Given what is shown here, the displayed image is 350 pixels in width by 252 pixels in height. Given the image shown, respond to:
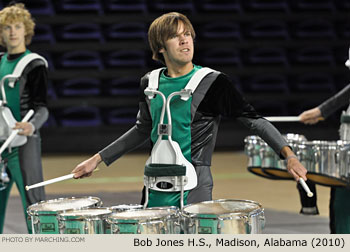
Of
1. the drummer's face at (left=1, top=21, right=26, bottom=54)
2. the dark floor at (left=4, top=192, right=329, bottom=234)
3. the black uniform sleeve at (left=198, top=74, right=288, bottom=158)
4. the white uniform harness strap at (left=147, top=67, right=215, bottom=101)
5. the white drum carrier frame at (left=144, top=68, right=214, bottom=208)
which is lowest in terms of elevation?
the dark floor at (left=4, top=192, right=329, bottom=234)

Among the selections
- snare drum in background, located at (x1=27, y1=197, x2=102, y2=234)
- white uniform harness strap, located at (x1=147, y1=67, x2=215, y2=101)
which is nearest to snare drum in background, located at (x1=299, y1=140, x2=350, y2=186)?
white uniform harness strap, located at (x1=147, y1=67, x2=215, y2=101)

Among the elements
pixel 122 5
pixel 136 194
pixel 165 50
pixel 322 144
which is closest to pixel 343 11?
pixel 122 5

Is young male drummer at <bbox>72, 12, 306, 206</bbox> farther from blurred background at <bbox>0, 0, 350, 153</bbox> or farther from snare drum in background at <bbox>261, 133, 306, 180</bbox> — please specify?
blurred background at <bbox>0, 0, 350, 153</bbox>

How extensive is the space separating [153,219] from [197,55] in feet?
26.9

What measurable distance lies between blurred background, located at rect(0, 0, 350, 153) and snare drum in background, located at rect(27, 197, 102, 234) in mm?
7225

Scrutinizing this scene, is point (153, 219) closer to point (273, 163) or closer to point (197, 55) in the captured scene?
point (273, 163)

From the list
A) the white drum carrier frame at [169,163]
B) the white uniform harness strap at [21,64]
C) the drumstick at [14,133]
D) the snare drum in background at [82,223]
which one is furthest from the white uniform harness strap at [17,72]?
the snare drum in background at [82,223]

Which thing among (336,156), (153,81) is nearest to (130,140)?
(153,81)

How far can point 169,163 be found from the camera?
2.76 metres

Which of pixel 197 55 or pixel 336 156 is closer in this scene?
pixel 336 156

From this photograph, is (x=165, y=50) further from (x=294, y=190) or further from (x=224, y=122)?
(x=224, y=122)

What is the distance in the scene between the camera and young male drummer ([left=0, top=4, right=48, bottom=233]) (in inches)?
166

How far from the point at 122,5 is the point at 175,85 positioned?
7.71m

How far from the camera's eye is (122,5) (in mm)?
10336
